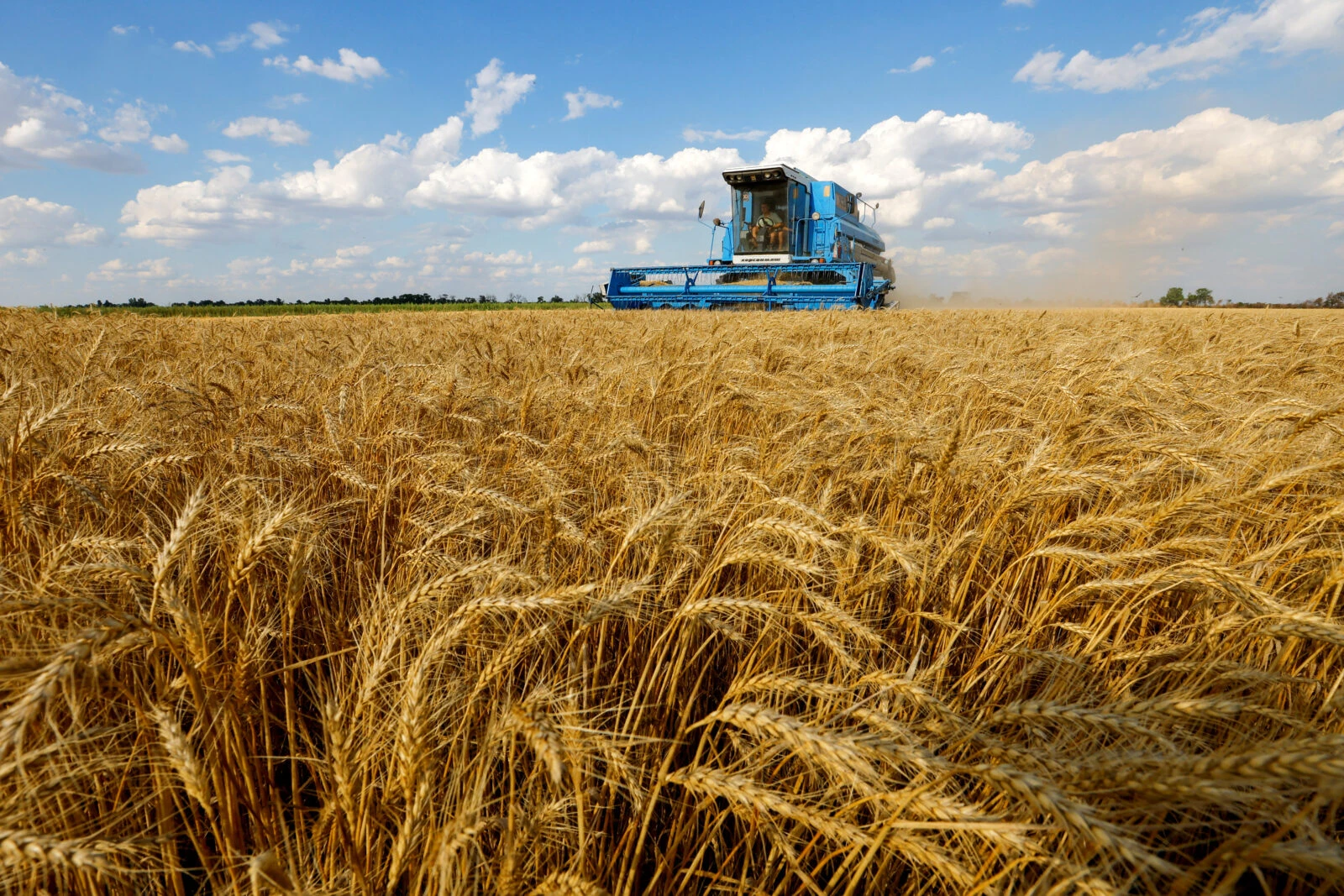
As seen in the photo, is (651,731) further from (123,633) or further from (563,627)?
(123,633)

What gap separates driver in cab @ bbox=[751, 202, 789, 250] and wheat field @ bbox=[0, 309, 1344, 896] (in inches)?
608

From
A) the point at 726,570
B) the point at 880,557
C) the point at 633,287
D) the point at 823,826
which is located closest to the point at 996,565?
the point at 880,557

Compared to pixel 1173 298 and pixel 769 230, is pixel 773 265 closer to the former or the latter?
pixel 769 230

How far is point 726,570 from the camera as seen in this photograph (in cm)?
206

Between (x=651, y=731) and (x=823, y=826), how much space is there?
1.89ft

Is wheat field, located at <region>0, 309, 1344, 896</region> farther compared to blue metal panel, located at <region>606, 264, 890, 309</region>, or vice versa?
blue metal panel, located at <region>606, 264, 890, 309</region>

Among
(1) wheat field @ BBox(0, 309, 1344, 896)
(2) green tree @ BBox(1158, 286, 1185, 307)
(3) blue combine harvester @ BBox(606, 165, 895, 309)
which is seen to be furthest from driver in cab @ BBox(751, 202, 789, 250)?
(2) green tree @ BBox(1158, 286, 1185, 307)

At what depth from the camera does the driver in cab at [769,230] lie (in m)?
17.7

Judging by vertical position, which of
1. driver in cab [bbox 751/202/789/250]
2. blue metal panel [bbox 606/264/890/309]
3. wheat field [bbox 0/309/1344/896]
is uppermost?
driver in cab [bbox 751/202/789/250]

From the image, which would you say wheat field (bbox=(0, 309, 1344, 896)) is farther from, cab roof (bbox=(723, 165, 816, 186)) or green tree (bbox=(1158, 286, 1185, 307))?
green tree (bbox=(1158, 286, 1185, 307))

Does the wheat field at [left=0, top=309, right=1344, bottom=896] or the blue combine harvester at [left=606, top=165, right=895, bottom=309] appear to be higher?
the blue combine harvester at [left=606, top=165, right=895, bottom=309]

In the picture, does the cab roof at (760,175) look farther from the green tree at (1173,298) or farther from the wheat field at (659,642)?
the green tree at (1173,298)

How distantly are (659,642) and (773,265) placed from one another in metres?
16.3

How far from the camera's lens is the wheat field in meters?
0.86
